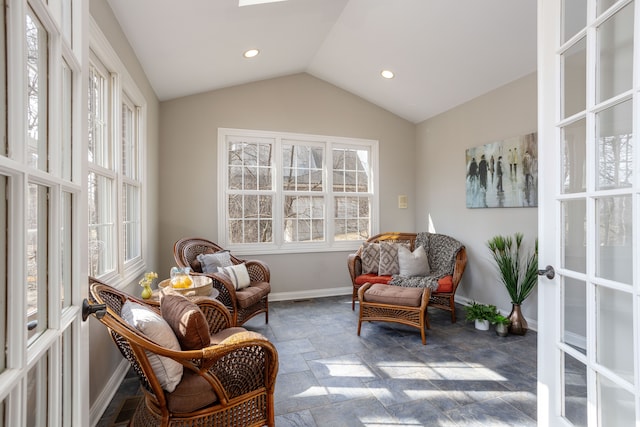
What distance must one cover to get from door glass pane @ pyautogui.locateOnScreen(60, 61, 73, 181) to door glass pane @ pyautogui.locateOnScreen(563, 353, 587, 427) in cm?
185

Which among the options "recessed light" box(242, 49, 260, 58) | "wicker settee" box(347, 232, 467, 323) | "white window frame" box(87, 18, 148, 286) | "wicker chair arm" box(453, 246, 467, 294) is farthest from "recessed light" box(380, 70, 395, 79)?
"white window frame" box(87, 18, 148, 286)

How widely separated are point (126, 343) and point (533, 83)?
13.5 feet

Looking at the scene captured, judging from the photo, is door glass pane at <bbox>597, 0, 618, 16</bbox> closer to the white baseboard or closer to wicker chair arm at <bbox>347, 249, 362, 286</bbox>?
the white baseboard

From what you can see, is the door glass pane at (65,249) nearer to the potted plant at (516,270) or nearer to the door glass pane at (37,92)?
the door glass pane at (37,92)

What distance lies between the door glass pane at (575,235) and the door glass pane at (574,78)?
376 millimetres

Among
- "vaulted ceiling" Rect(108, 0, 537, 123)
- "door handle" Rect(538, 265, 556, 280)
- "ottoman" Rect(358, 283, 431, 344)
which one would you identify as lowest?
"ottoman" Rect(358, 283, 431, 344)

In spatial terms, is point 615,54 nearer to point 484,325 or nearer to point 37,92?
point 37,92

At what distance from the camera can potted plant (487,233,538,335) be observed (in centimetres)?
317

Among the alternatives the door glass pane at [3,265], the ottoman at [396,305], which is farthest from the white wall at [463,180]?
the door glass pane at [3,265]

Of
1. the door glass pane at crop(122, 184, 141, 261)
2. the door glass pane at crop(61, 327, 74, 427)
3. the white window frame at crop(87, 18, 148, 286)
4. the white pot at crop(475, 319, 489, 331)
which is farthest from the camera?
the white pot at crop(475, 319, 489, 331)

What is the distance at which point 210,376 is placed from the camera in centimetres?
143

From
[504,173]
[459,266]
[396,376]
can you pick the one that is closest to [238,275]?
[396,376]

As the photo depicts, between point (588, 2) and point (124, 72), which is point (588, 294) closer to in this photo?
point (588, 2)

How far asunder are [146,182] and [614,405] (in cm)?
373
